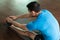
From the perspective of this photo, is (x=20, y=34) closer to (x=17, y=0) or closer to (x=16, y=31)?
(x=16, y=31)

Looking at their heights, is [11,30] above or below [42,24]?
above

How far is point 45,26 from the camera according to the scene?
2.28m

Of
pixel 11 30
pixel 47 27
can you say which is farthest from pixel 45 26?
pixel 11 30

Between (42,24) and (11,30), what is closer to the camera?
(42,24)

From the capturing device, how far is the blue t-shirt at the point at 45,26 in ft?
7.30

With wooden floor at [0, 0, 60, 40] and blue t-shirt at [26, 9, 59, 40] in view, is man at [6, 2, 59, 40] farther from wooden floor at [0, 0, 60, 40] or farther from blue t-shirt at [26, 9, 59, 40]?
wooden floor at [0, 0, 60, 40]

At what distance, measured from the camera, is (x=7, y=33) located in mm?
3018

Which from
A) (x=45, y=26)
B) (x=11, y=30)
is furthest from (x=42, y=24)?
(x=11, y=30)

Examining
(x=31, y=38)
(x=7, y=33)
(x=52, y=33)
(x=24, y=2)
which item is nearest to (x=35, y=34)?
(x=31, y=38)

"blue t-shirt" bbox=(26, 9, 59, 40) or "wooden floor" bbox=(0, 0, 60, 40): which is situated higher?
"wooden floor" bbox=(0, 0, 60, 40)

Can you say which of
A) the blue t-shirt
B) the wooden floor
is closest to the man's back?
the blue t-shirt

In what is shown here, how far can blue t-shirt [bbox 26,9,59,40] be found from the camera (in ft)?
7.30

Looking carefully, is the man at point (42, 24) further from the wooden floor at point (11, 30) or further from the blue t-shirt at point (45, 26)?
the wooden floor at point (11, 30)

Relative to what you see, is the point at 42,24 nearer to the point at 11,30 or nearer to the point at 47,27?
the point at 47,27
